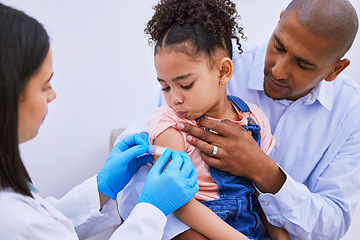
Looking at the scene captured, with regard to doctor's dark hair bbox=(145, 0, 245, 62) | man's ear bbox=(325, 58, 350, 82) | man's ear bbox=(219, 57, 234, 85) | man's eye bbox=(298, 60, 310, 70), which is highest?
doctor's dark hair bbox=(145, 0, 245, 62)

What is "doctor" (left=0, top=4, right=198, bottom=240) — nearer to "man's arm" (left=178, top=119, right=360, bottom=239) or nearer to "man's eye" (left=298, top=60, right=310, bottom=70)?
"man's arm" (left=178, top=119, right=360, bottom=239)

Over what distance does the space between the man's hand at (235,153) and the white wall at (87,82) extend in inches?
38.0

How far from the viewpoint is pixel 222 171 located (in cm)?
118

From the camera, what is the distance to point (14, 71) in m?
0.75

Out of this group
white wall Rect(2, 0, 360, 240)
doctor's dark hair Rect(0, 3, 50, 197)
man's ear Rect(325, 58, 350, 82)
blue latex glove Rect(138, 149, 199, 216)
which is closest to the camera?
doctor's dark hair Rect(0, 3, 50, 197)

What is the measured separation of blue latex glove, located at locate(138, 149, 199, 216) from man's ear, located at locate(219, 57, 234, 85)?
0.33m

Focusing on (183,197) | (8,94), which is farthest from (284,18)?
(8,94)

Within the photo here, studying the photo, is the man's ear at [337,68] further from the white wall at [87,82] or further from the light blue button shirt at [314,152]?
the white wall at [87,82]

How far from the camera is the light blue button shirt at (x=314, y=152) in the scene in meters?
1.21

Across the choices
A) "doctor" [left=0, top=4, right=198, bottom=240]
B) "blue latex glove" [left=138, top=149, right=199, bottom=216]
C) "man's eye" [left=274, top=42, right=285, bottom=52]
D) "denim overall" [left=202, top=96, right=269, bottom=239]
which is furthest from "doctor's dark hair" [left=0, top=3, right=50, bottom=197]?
"man's eye" [left=274, top=42, right=285, bottom=52]

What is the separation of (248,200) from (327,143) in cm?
43

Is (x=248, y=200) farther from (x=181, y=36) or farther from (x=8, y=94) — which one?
(x=8, y=94)

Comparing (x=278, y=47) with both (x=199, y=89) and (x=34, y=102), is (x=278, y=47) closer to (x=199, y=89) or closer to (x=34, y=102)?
(x=199, y=89)

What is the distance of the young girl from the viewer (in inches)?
42.0
